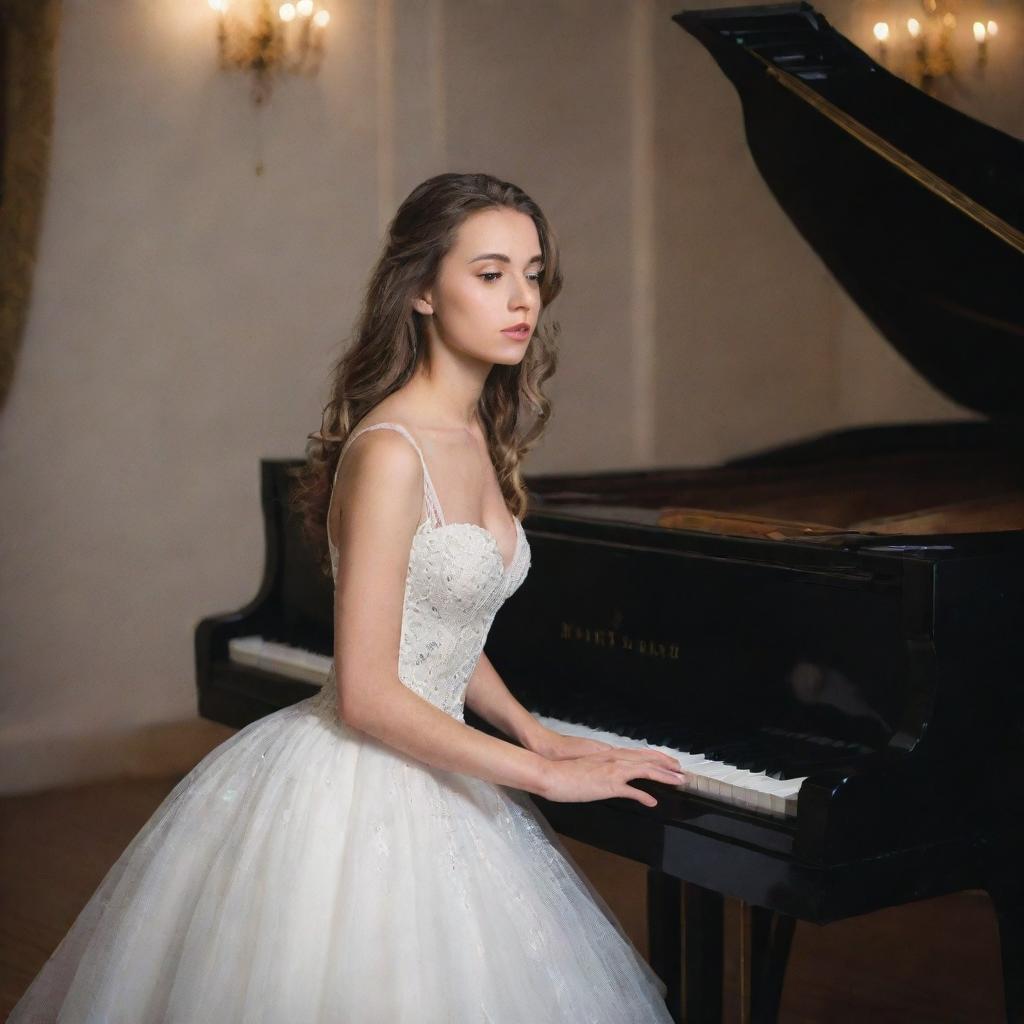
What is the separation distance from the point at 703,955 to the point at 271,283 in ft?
12.2

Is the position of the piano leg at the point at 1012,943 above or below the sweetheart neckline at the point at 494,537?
below

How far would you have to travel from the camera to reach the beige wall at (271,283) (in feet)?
17.0

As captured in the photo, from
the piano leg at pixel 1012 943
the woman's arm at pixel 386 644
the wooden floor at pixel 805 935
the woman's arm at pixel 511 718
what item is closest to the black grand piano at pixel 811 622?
the piano leg at pixel 1012 943

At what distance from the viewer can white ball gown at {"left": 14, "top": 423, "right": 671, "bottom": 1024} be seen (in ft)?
6.01

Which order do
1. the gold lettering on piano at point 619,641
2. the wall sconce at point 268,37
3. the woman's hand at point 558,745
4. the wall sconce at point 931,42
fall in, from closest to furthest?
the woman's hand at point 558,745
the gold lettering on piano at point 619,641
the wall sconce at point 931,42
the wall sconce at point 268,37

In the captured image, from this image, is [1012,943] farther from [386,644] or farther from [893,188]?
[893,188]

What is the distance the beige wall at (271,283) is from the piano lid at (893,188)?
1388 mm

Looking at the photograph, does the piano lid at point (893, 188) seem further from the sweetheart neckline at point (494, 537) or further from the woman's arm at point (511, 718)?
the woman's arm at point (511, 718)

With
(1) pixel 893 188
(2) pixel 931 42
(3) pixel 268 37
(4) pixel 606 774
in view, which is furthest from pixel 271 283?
(4) pixel 606 774

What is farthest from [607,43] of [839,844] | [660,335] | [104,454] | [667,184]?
[839,844]

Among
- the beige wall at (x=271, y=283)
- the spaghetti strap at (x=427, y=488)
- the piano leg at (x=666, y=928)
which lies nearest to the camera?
the spaghetti strap at (x=427, y=488)

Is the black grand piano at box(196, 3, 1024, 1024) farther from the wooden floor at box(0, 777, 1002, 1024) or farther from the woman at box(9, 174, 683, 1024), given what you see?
the wooden floor at box(0, 777, 1002, 1024)

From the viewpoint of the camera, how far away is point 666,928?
271 cm

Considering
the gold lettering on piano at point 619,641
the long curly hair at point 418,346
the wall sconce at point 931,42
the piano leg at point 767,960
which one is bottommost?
the piano leg at point 767,960
